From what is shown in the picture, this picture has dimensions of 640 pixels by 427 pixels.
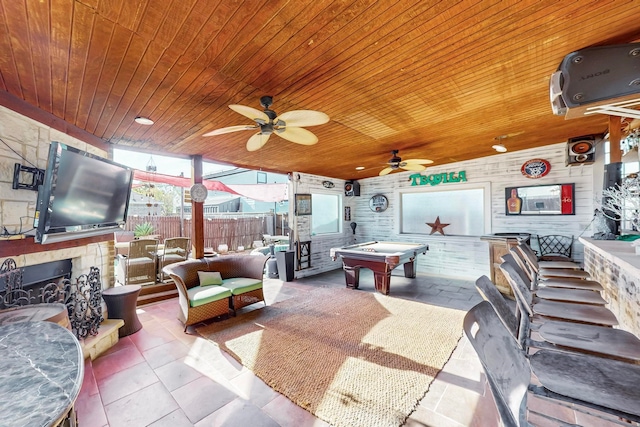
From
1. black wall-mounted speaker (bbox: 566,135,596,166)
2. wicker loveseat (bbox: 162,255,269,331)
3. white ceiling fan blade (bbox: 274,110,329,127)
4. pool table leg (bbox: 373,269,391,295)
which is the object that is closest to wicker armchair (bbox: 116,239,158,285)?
wicker loveseat (bbox: 162,255,269,331)

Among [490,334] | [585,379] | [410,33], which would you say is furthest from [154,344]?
[410,33]

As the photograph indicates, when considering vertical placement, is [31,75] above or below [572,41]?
below

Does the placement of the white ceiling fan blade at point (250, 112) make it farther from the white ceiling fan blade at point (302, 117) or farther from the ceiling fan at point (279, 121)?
the white ceiling fan blade at point (302, 117)

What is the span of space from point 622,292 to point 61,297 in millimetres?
4993

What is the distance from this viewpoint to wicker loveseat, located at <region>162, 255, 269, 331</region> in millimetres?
3424

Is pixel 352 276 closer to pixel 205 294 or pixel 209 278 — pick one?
pixel 209 278

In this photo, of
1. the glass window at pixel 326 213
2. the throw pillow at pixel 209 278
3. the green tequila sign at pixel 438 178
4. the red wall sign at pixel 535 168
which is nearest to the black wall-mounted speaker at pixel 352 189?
the glass window at pixel 326 213

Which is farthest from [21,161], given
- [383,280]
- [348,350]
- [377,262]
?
[383,280]

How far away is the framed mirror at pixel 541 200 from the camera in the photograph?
4891 mm

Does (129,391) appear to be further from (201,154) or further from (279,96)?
(201,154)

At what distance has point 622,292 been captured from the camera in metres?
2.00

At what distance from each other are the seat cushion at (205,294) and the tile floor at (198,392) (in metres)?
0.41

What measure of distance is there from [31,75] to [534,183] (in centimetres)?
729

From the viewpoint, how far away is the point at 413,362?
2.67 m
